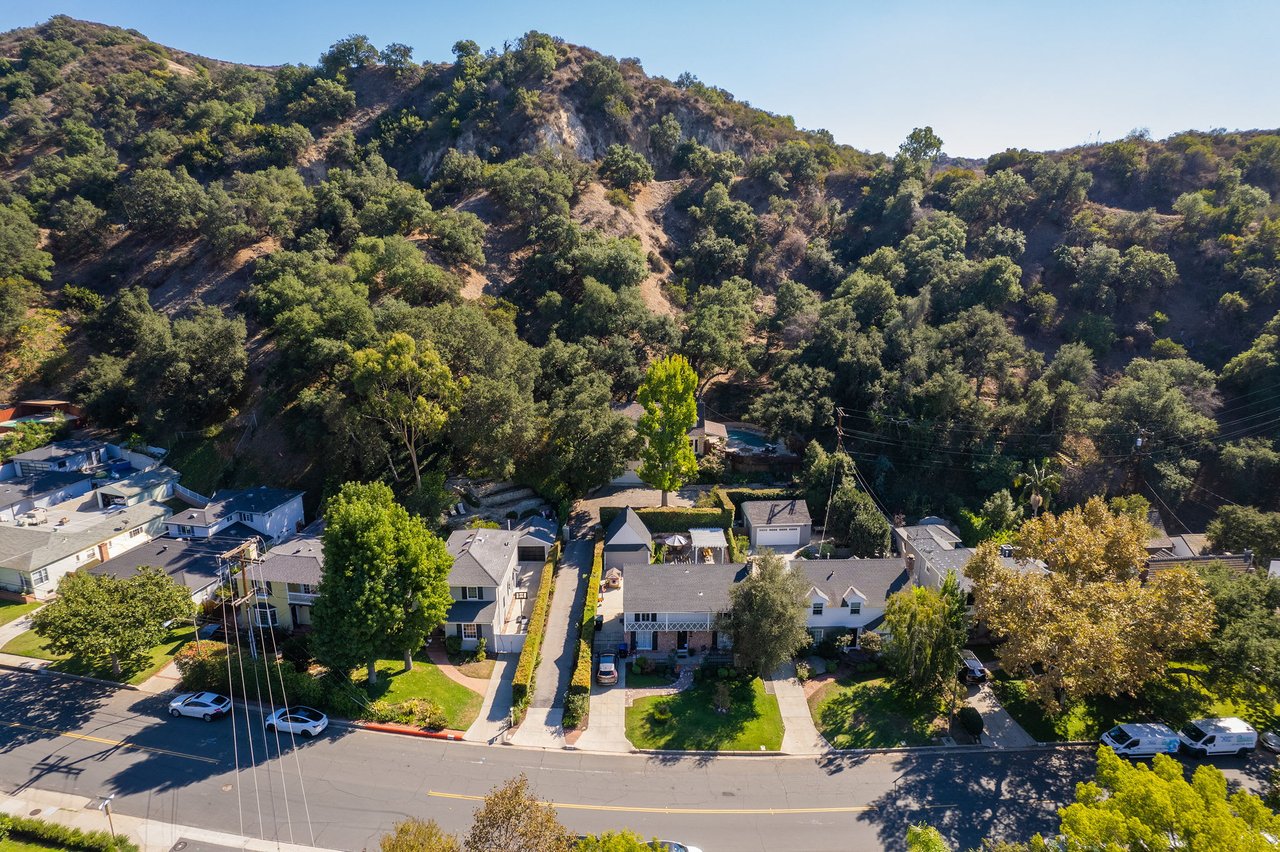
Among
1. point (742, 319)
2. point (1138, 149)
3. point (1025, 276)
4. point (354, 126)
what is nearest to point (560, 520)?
point (742, 319)

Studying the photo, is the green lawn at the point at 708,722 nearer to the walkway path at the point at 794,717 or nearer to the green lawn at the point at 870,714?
the walkway path at the point at 794,717

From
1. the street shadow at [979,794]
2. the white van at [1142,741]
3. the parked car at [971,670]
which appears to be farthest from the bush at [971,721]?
the white van at [1142,741]

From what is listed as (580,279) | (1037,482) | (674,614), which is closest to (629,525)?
(674,614)

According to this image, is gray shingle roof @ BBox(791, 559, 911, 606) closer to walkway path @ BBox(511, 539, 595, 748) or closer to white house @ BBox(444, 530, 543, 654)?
walkway path @ BBox(511, 539, 595, 748)

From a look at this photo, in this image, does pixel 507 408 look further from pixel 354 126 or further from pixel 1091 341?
pixel 354 126

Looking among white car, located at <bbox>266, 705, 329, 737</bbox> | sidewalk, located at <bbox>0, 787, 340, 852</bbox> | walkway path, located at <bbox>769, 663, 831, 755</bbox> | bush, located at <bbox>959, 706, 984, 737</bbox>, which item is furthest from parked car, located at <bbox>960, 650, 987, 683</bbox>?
white car, located at <bbox>266, 705, 329, 737</bbox>

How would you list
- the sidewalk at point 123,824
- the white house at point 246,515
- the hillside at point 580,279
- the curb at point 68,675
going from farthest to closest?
the hillside at point 580,279 < the white house at point 246,515 < the curb at point 68,675 < the sidewalk at point 123,824
